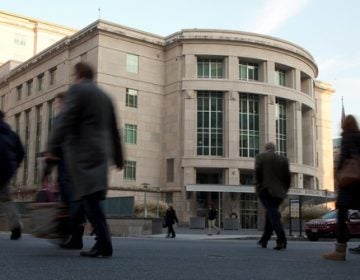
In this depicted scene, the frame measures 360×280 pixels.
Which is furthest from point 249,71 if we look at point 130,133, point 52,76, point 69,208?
point 69,208

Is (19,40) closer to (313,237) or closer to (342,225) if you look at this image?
(313,237)

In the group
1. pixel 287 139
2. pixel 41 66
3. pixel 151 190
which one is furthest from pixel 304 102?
pixel 41 66

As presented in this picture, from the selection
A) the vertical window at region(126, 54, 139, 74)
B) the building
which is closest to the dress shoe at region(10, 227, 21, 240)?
the building

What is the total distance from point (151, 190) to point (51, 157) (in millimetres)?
45789

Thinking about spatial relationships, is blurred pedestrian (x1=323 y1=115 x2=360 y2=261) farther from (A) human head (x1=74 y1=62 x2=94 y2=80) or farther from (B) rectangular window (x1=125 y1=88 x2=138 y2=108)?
(B) rectangular window (x1=125 y1=88 x2=138 y2=108)

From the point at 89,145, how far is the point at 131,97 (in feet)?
155

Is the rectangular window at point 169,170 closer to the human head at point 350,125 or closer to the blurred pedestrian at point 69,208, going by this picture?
the human head at point 350,125

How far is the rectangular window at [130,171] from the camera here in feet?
165

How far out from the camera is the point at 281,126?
5575cm

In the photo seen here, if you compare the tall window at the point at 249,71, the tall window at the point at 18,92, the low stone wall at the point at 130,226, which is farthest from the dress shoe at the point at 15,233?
the tall window at the point at 18,92

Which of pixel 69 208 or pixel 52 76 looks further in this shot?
pixel 52 76

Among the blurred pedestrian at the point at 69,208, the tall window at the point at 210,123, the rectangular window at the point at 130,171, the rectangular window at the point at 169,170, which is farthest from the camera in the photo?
the rectangular window at the point at 169,170

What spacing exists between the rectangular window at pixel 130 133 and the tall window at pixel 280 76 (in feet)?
51.1

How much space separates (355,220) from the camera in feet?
68.0
